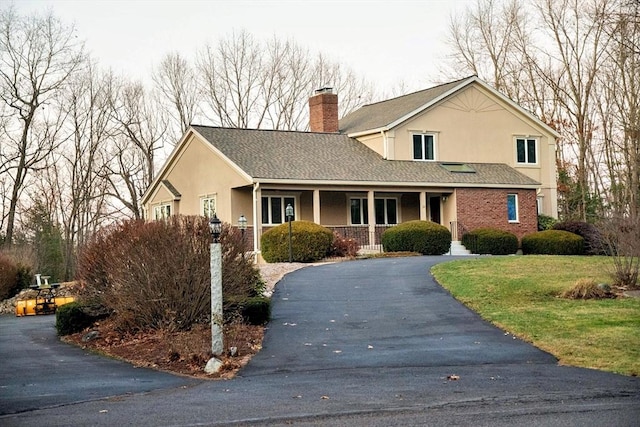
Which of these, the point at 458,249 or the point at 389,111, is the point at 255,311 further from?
the point at 389,111

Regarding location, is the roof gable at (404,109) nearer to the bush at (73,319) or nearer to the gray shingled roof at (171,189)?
the gray shingled roof at (171,189)

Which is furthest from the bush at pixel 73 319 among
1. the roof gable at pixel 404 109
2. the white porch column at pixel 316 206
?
the roof gable at pixel 404 109

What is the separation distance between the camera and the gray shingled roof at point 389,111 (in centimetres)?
3956

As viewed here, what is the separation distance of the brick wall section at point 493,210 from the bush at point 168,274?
881 inches

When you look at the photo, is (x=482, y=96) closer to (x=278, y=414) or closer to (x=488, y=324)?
(x=488, y=324)

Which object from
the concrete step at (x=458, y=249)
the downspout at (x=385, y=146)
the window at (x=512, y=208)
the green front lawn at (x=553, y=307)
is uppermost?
the downspout at (x=385, y=146)

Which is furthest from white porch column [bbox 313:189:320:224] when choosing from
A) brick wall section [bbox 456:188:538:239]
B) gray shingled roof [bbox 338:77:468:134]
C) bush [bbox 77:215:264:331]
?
bush [bbox 77:215:264:331]

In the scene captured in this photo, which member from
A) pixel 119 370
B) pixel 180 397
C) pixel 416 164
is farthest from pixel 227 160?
pixel 180 397

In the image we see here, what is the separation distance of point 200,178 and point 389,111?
963 cm

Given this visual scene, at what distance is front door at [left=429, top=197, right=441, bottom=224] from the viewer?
129 feet

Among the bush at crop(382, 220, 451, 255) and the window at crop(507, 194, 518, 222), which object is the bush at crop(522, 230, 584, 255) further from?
the bush at crop(382, 220, 451, 255)

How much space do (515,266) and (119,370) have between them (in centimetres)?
1443

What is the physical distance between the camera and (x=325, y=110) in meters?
42.3

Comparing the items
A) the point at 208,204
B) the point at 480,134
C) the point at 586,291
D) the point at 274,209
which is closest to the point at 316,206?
the point at 274,209
